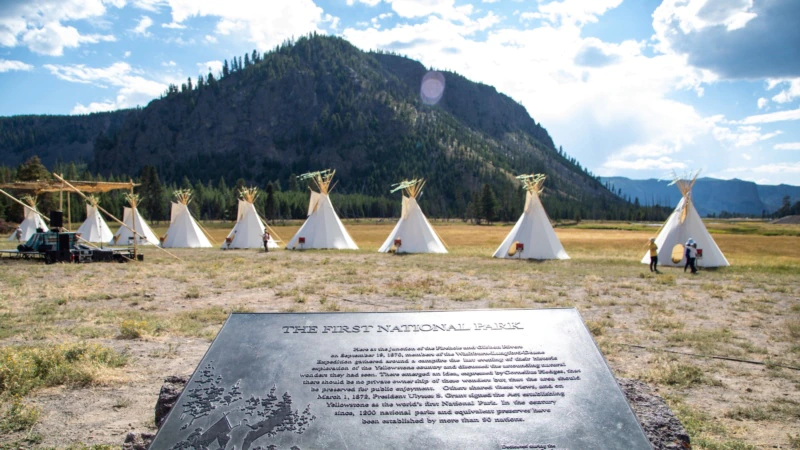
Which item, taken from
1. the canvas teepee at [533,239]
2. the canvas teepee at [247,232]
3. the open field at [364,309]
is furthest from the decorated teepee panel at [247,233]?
the canvas teepee at [533,239]

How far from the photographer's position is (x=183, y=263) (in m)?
24.1

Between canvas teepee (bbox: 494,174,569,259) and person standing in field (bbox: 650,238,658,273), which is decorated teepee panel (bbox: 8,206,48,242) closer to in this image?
canvas teepee (bbox: 494,174,569,259)

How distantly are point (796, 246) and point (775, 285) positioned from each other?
25817 millimetres

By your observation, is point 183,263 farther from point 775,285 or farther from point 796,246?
point 796,246

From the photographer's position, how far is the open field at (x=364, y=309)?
5.80 meters

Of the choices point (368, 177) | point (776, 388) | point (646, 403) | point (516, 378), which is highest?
point (368, 177)

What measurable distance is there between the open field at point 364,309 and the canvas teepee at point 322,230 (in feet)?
28.2

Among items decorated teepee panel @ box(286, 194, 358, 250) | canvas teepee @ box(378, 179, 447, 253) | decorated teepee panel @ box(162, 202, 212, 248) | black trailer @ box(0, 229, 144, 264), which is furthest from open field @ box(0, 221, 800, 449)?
decorated teepee panel @ box(162, 202, 212, 248)

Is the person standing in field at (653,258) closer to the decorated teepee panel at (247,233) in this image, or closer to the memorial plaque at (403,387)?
the memorial plaque at (403,387)

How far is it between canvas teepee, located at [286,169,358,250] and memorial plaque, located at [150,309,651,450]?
27737 millimetres

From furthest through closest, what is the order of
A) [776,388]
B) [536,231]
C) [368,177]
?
[368,177] < [536,231] < [776,388]

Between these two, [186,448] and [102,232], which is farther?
[102,232]

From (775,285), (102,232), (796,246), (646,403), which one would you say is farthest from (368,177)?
(646,403)

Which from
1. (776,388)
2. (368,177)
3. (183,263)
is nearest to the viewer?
(776,388)
